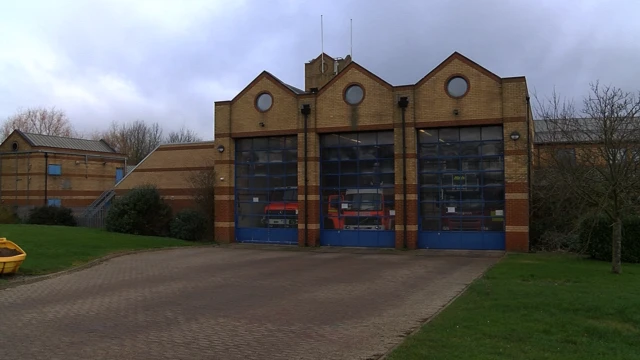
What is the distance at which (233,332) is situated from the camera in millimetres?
8539

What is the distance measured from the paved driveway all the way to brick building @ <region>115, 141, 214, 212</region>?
14.7 meters

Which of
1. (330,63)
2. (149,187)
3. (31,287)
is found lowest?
(31,287)

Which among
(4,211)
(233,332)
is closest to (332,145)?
(233,332)

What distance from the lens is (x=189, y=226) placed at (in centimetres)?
2712

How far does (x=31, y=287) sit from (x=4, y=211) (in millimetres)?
23801

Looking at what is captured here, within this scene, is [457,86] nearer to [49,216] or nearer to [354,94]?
[354,94]

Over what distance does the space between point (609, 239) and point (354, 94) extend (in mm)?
11971

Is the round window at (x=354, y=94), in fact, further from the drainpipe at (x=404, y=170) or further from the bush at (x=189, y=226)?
the bush at (x=189, y=226)

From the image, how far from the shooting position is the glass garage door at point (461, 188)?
2238 cm

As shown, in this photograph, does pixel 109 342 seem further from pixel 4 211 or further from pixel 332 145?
pixel 4 211

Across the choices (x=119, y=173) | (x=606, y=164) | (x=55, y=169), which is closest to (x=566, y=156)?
(x=606, y=164)

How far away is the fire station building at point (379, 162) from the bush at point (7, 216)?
15.7 m

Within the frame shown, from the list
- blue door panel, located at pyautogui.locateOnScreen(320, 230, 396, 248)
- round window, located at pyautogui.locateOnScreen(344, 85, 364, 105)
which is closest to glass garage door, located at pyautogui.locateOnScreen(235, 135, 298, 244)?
blue door panel, located at pyautogui.locateOnScreen(320, 230, 396, 248)

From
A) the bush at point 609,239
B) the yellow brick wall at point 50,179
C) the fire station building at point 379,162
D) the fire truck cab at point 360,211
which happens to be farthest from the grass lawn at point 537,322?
the yellow brick wall at point 50,179
